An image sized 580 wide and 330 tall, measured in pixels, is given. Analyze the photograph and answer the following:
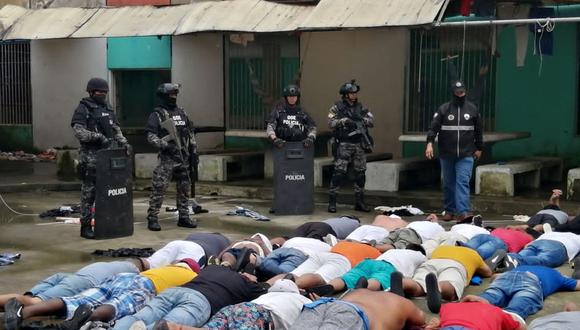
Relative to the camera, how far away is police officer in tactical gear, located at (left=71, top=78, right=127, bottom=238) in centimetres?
1008

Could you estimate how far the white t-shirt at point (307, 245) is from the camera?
25.8ft

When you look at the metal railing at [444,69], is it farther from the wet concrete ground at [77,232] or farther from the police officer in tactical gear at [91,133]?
the police officer in tactical gear at [91,133]

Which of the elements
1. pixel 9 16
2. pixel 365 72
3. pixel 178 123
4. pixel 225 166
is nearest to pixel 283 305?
pixel 178 123

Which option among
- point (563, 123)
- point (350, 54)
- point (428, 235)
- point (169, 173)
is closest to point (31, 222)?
point (169, 173)

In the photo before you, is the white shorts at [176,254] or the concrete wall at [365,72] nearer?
the white shorts at [176,254]

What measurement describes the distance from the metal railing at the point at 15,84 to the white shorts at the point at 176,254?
12.8 m

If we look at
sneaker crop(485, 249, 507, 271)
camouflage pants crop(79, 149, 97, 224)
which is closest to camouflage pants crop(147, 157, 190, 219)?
camouflage pants crop(79, 149, 97, 224)

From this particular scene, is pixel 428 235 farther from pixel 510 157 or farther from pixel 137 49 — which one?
pixel 137 49

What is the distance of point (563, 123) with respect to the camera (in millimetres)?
13992

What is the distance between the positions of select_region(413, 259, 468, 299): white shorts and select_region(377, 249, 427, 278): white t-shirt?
7cm

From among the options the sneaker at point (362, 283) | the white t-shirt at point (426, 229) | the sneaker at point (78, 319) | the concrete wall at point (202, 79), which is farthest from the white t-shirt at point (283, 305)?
the concrete wall at point (202, 79)

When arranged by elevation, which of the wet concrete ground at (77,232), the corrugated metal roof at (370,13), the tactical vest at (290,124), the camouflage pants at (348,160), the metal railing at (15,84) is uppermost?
the corrugated metal roof at (370,13)

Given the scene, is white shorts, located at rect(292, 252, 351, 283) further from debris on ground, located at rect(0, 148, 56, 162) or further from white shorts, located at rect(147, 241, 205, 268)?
debris on ground, located at rect(0, 148, 56, 162)

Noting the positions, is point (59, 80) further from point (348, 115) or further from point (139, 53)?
point (348, 115)
